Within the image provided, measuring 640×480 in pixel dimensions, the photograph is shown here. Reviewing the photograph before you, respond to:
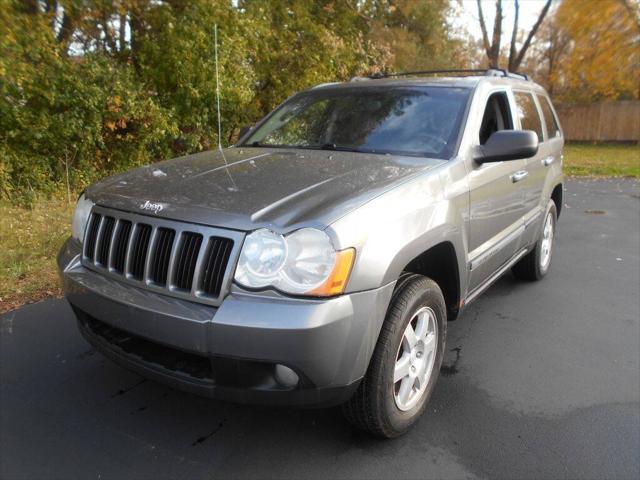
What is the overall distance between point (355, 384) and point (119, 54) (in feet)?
25.3

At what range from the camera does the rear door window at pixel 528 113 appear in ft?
14.0

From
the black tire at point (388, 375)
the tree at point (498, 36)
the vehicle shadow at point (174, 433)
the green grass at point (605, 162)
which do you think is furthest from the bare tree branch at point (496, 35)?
the black tire at point (388, 375)

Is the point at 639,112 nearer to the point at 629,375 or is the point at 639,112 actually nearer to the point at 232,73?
the point at 232,73

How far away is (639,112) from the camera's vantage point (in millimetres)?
24234

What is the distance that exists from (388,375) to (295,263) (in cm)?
69

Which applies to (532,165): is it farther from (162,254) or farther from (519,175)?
(162,254)

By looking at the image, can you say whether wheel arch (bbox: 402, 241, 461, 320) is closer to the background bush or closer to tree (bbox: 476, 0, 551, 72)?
the background bush

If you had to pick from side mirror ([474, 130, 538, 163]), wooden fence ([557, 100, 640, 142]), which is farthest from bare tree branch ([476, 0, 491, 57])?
side mirror ([474, 130, 538, 163])

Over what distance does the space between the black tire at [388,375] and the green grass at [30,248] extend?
313 cm

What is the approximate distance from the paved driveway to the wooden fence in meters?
24.3

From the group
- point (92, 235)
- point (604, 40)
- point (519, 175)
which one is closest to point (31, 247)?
point (92, 235)

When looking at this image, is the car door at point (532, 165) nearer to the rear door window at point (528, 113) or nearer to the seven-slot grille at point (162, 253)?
the rear door window at point (528, 113)

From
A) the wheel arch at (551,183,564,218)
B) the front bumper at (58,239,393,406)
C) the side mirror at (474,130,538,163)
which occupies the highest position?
the side mirror at (474,130,538,163)

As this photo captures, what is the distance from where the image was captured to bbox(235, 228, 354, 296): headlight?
211 centimetres
